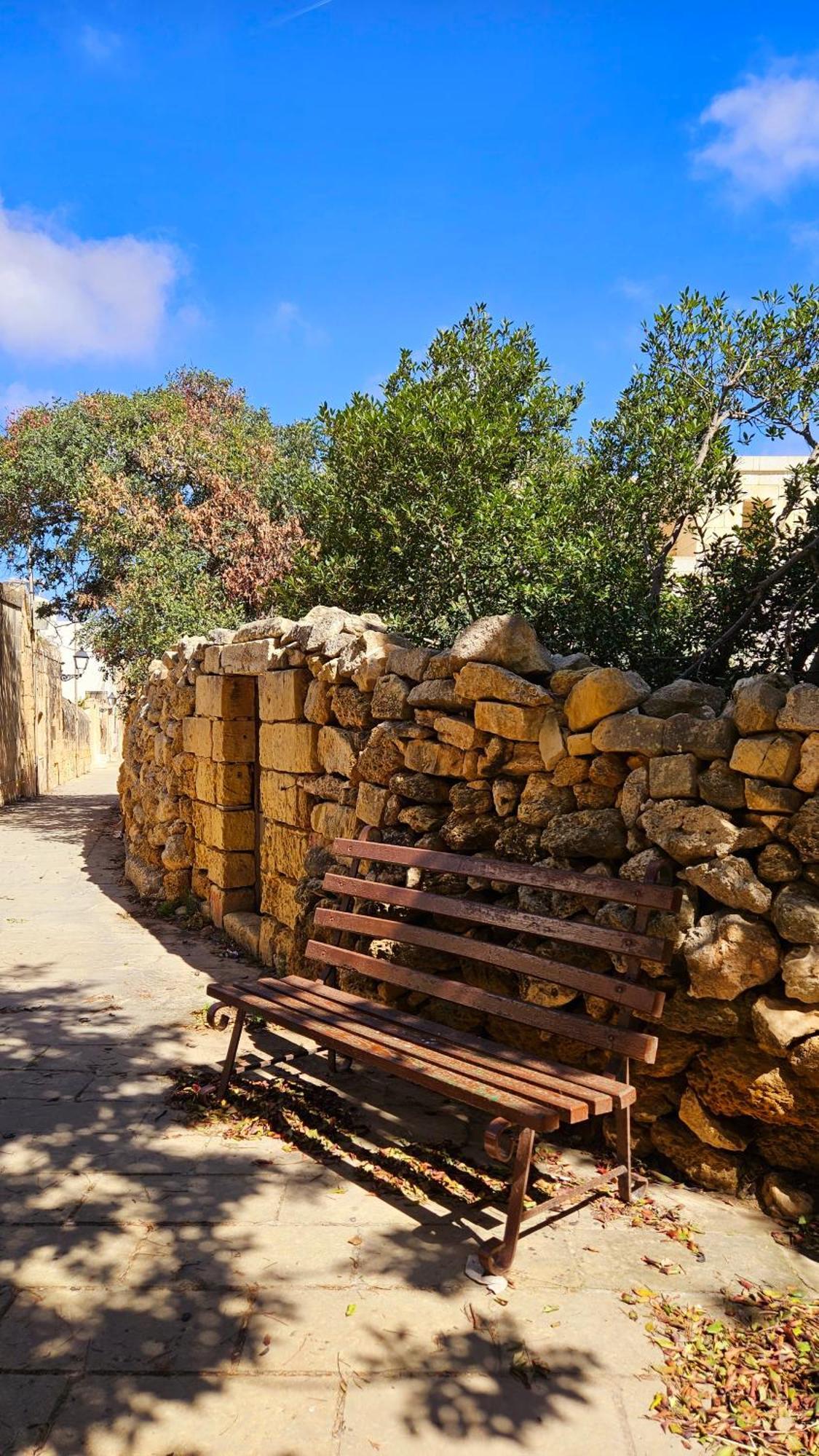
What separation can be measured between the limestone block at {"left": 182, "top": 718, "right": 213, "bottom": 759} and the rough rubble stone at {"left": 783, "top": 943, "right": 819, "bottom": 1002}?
4.61m

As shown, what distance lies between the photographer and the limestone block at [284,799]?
5.28 meters

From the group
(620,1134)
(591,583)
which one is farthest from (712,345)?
(620,1134)

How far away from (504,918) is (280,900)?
248 centimetres

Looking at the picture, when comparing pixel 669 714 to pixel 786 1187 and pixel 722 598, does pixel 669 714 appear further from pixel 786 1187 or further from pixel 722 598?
pixel 722 598

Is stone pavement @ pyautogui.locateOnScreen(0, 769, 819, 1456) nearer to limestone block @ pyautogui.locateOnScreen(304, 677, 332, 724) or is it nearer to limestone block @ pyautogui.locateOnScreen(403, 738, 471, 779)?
limestone block @ pyautogui.locateOnScreen(403, 738, 471, 779)

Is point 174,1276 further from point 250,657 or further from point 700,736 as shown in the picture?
point 250,657

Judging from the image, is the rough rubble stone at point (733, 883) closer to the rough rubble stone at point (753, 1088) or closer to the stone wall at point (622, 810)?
the stone wall at point (622, 810)

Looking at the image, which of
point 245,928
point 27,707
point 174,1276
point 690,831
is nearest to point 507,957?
point 690,831

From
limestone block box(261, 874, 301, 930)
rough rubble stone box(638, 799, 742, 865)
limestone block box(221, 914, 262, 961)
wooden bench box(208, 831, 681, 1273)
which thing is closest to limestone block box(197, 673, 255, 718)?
limestone block box(221, 914, 262, 961)

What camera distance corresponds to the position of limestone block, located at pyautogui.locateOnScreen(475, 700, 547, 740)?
11.5 ft

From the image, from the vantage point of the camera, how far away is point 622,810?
3.21m

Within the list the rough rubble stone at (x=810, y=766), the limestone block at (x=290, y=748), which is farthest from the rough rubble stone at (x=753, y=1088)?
the limestone block at (x=290, y=748)

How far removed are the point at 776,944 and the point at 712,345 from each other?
4.35 meters

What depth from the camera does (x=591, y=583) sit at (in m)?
5.16
